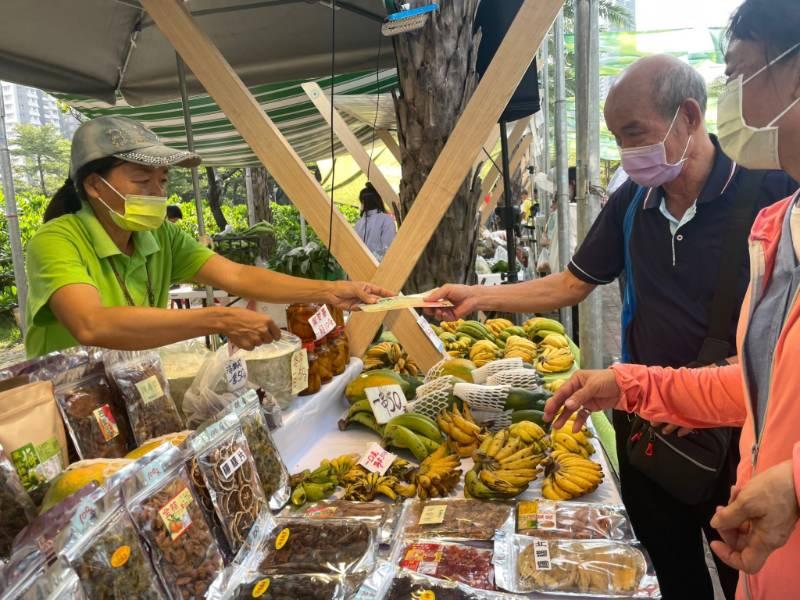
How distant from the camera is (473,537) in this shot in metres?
1.72

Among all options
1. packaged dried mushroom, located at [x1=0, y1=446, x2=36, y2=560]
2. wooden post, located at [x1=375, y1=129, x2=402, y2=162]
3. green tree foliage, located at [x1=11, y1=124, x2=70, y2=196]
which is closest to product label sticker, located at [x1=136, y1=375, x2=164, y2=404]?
packaged dried mushroom, located at [x1=0, y1=446, x2=36, y2=560]

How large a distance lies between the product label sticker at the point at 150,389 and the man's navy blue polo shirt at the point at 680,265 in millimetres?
1763

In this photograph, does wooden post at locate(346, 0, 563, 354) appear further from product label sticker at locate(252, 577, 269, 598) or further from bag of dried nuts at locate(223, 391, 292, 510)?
product label sticker at locate(252, 577, 269, 598)

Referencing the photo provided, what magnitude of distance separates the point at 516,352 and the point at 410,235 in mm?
1214

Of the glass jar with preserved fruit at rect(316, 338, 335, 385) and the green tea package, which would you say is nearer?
the green tea package

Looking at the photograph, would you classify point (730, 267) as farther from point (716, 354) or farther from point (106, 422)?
point (106, 422)

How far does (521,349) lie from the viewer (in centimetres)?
378

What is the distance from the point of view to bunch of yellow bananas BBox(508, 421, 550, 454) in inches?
84.7

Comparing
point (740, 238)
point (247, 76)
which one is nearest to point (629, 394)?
point (740, 238)

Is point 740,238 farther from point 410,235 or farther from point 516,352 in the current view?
point 516,352

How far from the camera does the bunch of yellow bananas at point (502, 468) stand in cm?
192

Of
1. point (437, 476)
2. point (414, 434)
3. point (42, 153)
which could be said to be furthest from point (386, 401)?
point (42, 153)

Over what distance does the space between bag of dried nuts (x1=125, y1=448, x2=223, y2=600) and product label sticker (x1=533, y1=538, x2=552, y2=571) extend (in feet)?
2.70

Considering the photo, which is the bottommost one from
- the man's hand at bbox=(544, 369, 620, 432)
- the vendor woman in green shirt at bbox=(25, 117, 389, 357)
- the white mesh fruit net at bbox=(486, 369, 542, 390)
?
the white mesh fruit net at bbox=(486, 369, 542, 390)
